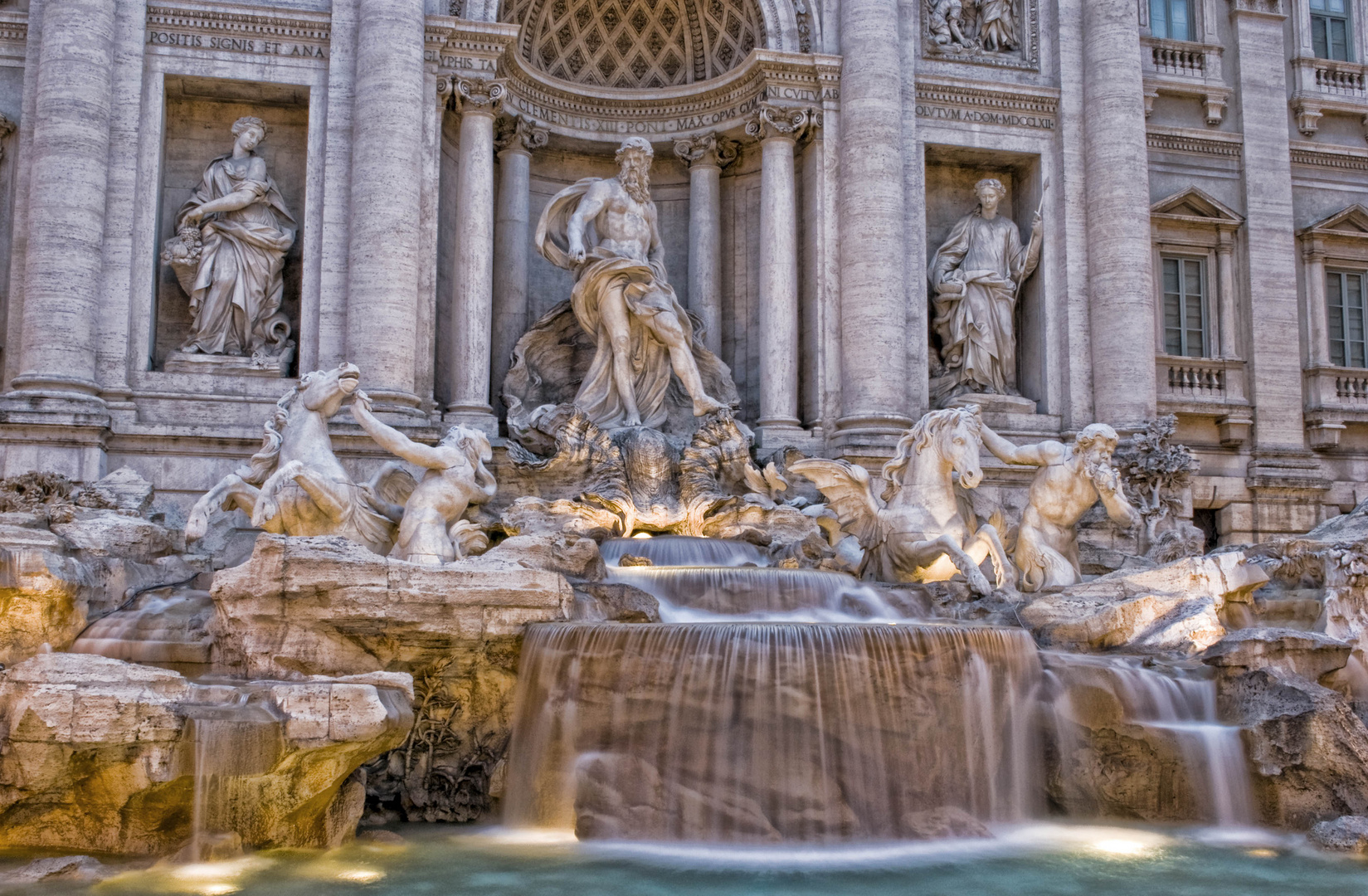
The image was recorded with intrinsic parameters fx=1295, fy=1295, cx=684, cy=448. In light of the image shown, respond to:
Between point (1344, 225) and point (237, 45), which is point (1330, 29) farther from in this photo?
point (237, 45)

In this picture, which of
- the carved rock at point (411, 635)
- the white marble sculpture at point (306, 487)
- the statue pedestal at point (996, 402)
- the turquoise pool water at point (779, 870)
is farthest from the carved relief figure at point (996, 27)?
the turquoise pool water at point (779, 870)

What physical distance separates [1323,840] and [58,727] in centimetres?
843

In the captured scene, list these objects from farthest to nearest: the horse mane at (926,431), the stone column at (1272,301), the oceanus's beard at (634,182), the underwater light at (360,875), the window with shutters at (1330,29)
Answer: the window with shutters at (1330,29) → the stone column at (1272,301) → the oceanus's beard at (634,182) → the horse mane at (926,431) → the underwater light at (360,875)

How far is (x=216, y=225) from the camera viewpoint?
53.4 ft

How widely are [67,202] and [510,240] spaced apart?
18.4ft

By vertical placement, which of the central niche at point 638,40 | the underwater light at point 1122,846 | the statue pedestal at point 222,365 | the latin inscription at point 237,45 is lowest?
the underwater light at point 1122,846

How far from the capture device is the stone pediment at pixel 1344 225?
1988cm

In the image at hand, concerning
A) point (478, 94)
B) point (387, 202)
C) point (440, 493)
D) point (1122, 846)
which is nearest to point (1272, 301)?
point (478, 94)

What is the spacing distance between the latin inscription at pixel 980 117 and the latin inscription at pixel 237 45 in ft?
27.3

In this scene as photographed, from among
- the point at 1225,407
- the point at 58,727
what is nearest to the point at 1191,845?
Result: the point at 58,727

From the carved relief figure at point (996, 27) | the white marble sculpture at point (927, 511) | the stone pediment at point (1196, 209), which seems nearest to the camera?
the white marble sculpture at point (927, 511)

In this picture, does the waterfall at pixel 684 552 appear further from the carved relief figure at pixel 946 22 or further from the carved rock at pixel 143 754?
the carved relief figure at pixel 946 22

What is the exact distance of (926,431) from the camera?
13445 mm

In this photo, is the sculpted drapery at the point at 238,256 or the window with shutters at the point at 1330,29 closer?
the sculpted drapery at the point at 238,256
